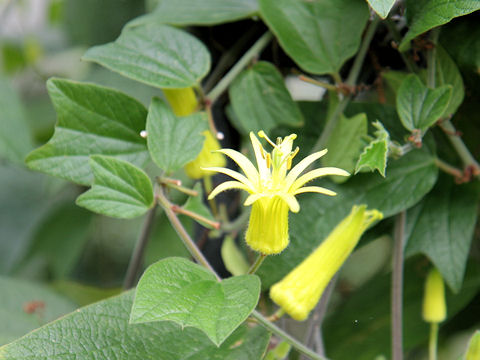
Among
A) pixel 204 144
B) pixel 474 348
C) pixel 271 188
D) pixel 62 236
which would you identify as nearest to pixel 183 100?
pixel 204 144

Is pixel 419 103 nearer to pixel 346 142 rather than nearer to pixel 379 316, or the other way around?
pixel 346 142

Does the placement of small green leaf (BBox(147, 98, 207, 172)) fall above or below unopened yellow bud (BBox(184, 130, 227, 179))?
above

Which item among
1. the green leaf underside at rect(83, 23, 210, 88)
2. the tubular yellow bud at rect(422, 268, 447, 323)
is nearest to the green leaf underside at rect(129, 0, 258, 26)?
the green leaf underside at rect(83, 23, 210, 88)

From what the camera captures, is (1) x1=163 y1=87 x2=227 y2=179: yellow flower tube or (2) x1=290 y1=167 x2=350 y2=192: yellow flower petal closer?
(2) x1=290 y1=167 x2=350 y2=192: yellow flower petal

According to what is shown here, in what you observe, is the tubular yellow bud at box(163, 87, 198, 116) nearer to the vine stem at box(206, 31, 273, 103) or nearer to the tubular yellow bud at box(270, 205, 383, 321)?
the vine stem at box(206, 31, 273, 103)

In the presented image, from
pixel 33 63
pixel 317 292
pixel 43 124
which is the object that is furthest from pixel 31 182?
pixel 317 292

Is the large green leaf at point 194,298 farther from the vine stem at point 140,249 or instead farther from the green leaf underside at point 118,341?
the vine stem at point 140,249

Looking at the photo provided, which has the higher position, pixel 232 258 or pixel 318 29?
pixel 318 29
